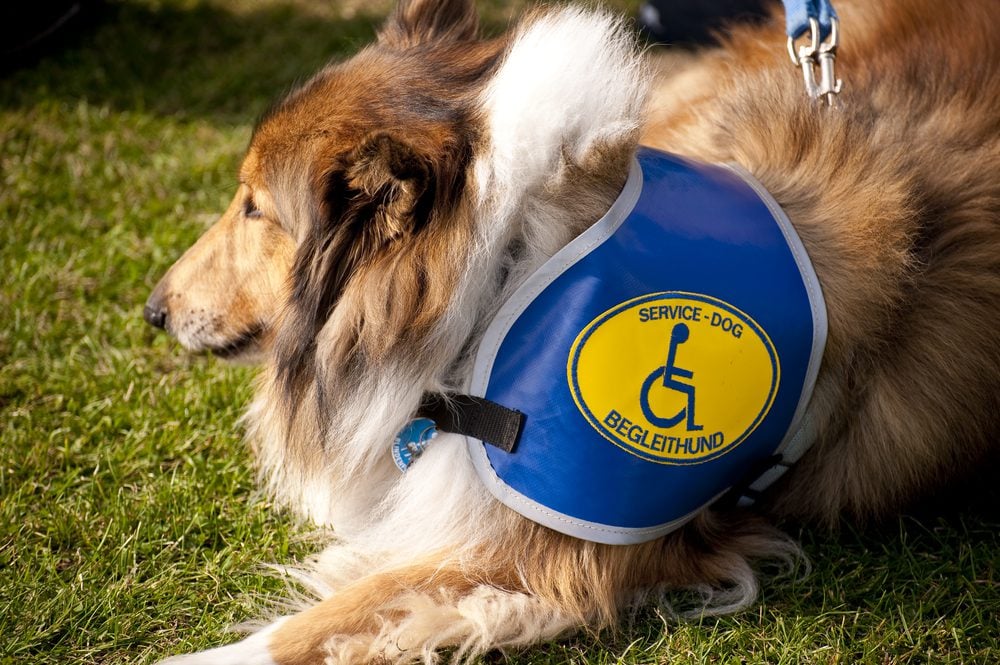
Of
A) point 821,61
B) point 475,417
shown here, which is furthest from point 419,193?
point 821,61

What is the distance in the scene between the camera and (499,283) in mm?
2090

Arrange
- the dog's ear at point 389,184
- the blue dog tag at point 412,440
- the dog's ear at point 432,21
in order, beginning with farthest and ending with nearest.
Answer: the dog's ear at point 432,21 < the blue dog tag at point 412,440 < the dog's ear at point 389,184

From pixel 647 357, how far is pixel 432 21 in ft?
3.70

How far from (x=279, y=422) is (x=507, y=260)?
2.58 feet

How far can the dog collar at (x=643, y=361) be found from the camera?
6.62 feet

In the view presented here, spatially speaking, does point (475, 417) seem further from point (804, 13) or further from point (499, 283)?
point (804, 13)

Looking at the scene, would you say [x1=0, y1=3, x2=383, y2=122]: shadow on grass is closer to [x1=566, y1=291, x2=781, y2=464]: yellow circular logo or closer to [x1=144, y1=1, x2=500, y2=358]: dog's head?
[x1=144, y1=1, x2=500, y2=358]: dog's head

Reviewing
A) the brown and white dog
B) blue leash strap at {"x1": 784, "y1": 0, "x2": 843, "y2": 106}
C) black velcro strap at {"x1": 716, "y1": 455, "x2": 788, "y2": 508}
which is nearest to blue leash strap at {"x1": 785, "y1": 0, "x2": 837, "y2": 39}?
blue leash strap at {"x1": 784, "y1": 0, "x2": 843, "y2": 106}

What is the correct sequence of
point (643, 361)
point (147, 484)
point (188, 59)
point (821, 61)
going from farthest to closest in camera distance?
point (188, 59) < point (147, 484) < point (821, 61) < point (643, 361)

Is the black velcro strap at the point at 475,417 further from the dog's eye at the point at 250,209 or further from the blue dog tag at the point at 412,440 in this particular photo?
the dog's eye at the point at 250,209

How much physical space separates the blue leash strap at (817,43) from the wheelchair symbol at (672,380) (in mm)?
893

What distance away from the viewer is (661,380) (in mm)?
2045

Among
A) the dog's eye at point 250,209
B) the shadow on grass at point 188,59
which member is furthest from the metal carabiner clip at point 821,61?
the shadow on grass at point 188,59

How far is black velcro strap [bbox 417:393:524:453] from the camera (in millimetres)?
2066
